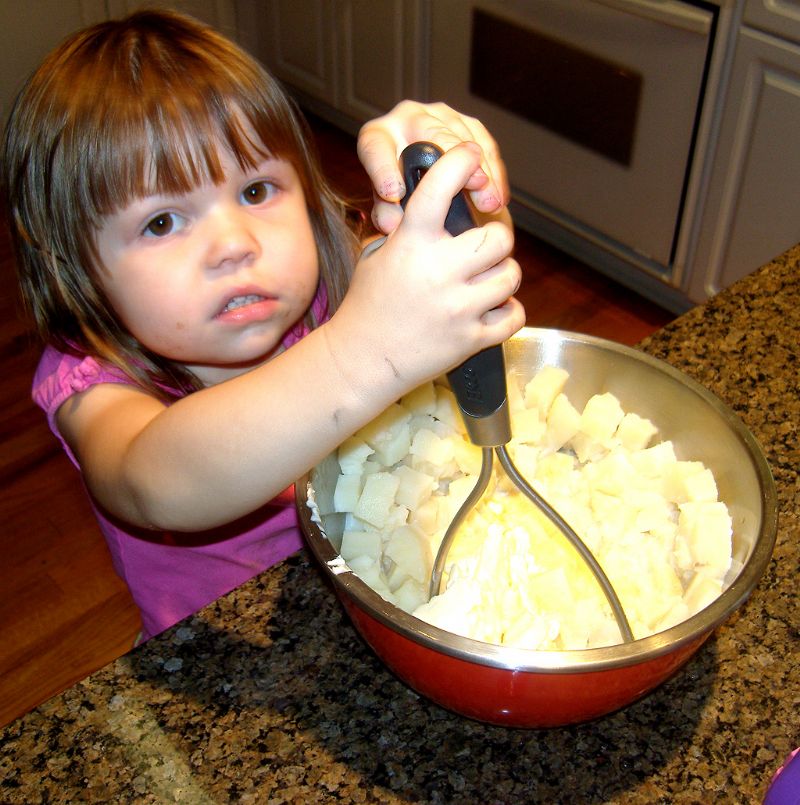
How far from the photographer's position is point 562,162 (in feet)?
7.50

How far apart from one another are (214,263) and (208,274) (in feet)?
0.05

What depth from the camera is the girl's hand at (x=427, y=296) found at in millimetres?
500

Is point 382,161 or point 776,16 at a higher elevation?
point 382,161

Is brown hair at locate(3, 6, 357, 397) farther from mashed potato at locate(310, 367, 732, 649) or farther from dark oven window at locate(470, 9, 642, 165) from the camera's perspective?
dark oven window at locate(470, 9, 642, 165)

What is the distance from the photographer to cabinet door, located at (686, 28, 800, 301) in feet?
5.81

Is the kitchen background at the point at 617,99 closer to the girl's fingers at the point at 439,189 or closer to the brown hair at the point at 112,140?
the brown hair at the point at 112,140

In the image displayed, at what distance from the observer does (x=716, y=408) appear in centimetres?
66

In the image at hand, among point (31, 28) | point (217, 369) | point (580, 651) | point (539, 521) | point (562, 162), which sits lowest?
point (562, 162)

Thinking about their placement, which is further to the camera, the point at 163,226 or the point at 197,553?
the point at 197,553

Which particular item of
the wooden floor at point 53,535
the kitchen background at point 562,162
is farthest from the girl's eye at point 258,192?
the kitchen background at point 562,162

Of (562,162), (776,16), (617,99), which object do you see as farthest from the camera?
(562,162)

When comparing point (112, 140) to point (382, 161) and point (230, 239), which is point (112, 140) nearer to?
point (230, 239)

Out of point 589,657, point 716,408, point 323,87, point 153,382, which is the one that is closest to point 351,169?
point 323,87

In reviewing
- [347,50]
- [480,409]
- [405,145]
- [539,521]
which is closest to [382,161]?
[405,145]
